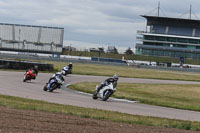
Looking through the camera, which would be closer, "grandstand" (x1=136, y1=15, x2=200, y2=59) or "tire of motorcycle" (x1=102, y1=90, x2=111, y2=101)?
"tire of motorcycle" (x1=102, y1=90, x2=111, y2=101)

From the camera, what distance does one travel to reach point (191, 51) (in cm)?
12356

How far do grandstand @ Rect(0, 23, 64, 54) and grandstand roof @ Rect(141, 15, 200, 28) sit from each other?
24.5 m

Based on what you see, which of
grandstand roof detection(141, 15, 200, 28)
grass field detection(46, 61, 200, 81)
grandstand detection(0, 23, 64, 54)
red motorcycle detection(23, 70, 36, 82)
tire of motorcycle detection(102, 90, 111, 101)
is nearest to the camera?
tire of motorcycle detection(102, 90, 111, 101)

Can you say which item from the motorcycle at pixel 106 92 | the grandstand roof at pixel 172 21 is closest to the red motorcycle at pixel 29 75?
the motorcycle at pixel 106 92

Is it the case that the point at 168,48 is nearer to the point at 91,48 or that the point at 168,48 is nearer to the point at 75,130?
the point at 91,48

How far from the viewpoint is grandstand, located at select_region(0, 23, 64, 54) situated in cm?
11694

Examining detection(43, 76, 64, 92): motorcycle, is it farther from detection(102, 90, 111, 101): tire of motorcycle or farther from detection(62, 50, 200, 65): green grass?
detection(62, 50, 200, 65): green grass

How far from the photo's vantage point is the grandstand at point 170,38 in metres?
124

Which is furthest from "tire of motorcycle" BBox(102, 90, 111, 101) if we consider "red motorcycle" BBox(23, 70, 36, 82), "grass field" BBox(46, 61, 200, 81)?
"grass field" BBox(46, 61, 200, 81)

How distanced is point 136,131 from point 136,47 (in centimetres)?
11725

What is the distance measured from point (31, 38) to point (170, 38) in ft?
119

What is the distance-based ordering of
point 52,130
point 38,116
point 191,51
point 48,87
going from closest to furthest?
1. point 52,130
2. point 38,116
3. point 48,87
4. point 191,51

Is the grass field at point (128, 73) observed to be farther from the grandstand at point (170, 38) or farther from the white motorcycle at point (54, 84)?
the grandstand at point (170, 38)

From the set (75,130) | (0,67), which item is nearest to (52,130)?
(75,130)
